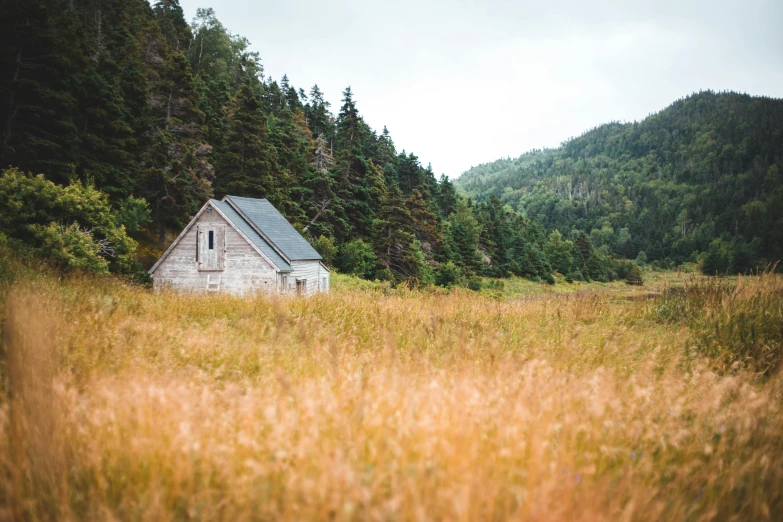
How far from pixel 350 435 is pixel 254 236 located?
948 inches

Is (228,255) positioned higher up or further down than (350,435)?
higher up

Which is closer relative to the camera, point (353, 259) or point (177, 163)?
point (177, 163)

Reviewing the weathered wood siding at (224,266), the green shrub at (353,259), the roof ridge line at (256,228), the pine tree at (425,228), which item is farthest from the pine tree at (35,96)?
the pine tree at (425,228)

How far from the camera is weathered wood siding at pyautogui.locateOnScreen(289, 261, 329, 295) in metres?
25.8

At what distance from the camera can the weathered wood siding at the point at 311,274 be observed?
2577 centimetres

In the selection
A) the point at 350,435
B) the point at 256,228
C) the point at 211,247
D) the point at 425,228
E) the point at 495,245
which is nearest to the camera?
the point at 350,435

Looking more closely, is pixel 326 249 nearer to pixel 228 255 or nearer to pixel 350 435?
pixel 228 255

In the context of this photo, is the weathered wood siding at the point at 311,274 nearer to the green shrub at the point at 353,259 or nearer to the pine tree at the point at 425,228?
the green shrub at the point at 353,259

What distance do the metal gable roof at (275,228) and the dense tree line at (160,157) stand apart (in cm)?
671

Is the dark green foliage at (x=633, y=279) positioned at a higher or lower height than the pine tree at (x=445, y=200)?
lower

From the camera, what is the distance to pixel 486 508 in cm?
192

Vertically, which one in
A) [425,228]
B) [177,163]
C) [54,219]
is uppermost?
[177,163]

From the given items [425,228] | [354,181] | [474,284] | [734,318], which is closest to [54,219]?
[734,318]

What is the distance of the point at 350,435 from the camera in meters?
2.58
